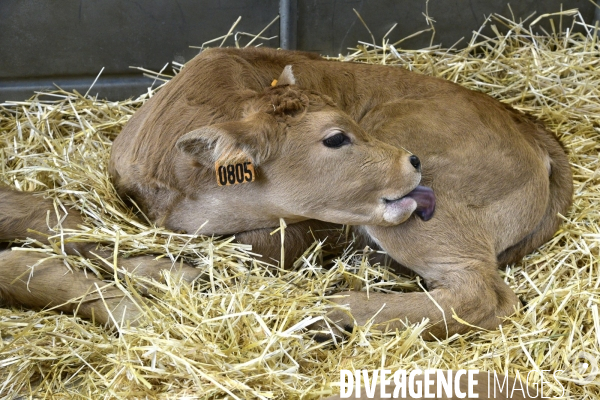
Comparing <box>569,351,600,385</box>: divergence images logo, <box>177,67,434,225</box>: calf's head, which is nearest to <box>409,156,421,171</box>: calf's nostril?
<box>177,67,434,225</box>: calf's head

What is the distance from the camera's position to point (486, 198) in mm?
4242

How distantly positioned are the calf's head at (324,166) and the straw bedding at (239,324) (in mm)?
352

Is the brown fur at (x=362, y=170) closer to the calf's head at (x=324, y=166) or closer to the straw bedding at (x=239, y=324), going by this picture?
the calf's head at (x=324, y=166)

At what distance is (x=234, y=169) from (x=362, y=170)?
2.40 ft

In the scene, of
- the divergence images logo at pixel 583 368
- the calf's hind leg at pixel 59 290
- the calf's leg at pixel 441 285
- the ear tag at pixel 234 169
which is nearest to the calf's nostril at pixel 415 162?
the calf's leg at pixel 441 285

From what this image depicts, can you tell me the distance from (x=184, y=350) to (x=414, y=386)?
1098mm

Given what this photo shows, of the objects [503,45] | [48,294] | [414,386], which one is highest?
[503,45]

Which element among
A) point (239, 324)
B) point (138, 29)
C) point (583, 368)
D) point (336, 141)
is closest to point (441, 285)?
point (583, 368)

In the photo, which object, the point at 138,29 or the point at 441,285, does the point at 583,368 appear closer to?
the point at 441,285

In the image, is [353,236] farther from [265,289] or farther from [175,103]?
[175,103]

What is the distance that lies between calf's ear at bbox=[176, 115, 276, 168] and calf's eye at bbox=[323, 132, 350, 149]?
0.30 meters

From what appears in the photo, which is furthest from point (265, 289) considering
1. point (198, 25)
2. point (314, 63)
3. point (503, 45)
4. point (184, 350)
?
point (503, 45)

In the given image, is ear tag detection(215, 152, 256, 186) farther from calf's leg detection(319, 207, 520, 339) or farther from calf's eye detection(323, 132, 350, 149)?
calf's leg detection(319, 207, 520, 339)

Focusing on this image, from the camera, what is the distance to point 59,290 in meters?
3.99
